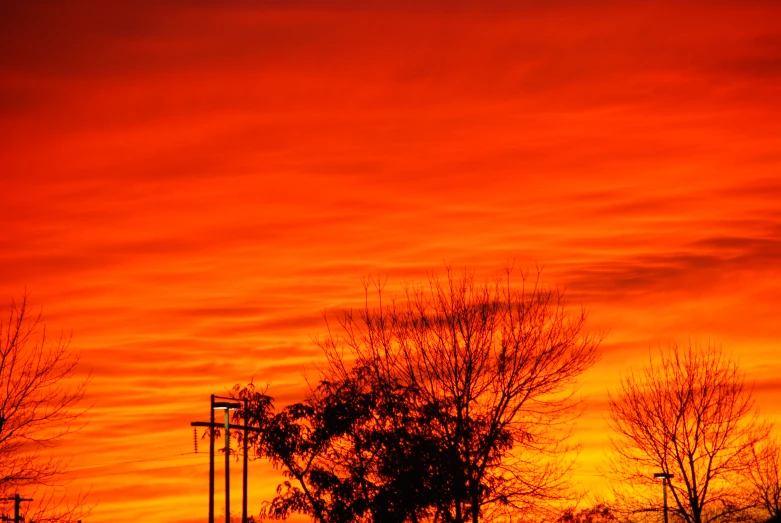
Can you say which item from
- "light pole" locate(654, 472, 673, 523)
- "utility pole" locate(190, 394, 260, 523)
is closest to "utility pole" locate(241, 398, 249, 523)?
"utility pole" locate(190, 394, 260, 523)

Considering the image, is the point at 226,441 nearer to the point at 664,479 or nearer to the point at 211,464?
the point at 211,464

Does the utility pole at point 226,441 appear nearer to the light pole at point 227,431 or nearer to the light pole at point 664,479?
the light pole at point 227,431

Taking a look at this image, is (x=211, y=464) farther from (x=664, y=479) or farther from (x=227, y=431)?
(x=664, y=479)

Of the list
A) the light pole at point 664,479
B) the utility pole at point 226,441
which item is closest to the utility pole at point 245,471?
the utility pole at point 226,441

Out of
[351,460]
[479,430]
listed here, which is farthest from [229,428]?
[479,430]

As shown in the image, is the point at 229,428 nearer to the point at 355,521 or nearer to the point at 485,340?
the point at 355,521

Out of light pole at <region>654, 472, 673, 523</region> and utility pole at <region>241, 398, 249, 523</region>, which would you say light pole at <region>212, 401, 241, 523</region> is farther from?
light pole at <region>654, 472, 673, 523</region>

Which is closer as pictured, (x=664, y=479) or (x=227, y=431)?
(x=227, y=431)

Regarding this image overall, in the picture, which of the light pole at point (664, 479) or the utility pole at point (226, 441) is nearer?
the utility pole at point (226, 441)

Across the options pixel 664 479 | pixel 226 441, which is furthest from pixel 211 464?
pixel 664 479

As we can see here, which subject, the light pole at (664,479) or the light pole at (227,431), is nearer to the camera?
the light pole at (227,431)

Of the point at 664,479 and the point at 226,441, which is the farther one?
the point at 664,479

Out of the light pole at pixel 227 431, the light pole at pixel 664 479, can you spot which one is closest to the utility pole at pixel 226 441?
the light pole at pixel 227 431

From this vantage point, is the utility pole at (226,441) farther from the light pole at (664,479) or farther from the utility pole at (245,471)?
the light pole at (664,479)
